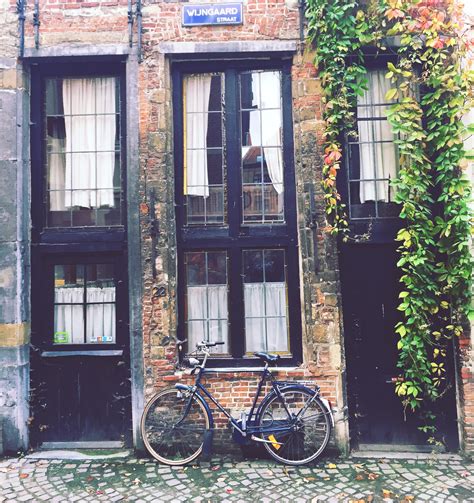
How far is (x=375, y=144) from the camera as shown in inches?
233

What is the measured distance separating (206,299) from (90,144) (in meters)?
2.77

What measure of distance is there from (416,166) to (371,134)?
0.88 meters

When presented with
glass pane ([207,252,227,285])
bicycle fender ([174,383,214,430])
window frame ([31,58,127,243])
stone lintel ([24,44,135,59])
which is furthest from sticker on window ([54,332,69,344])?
stone lintel ([24,44,135,59])

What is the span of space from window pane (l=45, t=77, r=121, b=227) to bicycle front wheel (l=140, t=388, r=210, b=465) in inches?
101

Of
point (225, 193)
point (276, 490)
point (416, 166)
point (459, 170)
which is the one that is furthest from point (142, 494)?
point (459, 170)

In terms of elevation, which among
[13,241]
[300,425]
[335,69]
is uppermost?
[335,69]

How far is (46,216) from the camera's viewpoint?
600 cm

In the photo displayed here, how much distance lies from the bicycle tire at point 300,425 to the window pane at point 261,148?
7.77 ft

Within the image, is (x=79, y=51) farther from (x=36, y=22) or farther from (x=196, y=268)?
(x=196, y=268)

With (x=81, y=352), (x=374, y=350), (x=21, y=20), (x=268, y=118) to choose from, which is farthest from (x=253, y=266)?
(x=21, y=20)

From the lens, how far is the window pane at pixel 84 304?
5.89 m

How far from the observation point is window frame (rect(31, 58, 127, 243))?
5902mm

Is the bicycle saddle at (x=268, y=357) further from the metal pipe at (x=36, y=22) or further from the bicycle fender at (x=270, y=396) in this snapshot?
the metal pipe at (x=36, y=22)

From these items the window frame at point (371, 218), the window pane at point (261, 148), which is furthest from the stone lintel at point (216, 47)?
the window frame at point (371, 218)
